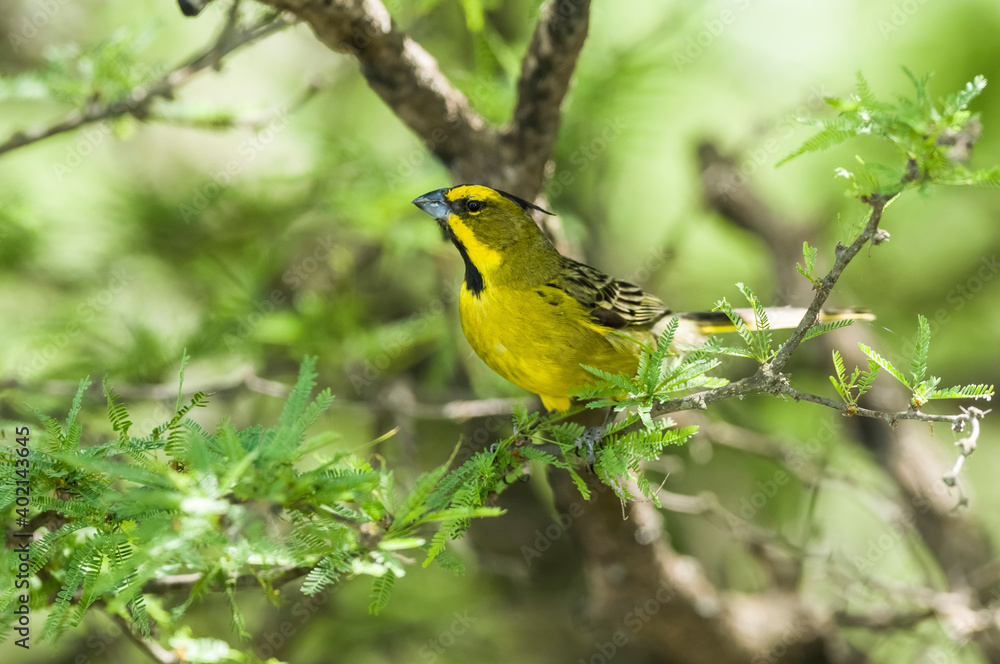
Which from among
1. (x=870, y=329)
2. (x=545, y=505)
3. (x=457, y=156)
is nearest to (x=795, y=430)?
(x=870, y=329)

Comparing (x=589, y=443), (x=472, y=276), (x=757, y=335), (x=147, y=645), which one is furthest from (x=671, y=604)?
(x=147, y=645)

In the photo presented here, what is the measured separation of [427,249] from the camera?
16.6 feet

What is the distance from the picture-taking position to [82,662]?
208 inches

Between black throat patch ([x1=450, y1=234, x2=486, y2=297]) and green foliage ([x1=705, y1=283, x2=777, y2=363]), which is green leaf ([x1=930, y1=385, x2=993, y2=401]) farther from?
black throat patch ([x1=450, y1=234, x2=486, y2=297])

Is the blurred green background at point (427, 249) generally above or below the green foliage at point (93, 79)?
below

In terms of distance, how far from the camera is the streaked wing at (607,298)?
368 cm

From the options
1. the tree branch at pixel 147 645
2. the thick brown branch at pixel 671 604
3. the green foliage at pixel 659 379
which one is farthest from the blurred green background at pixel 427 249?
the green foliage at pixel 659 379

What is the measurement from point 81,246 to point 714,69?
6114 millimetres

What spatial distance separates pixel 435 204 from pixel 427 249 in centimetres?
130
